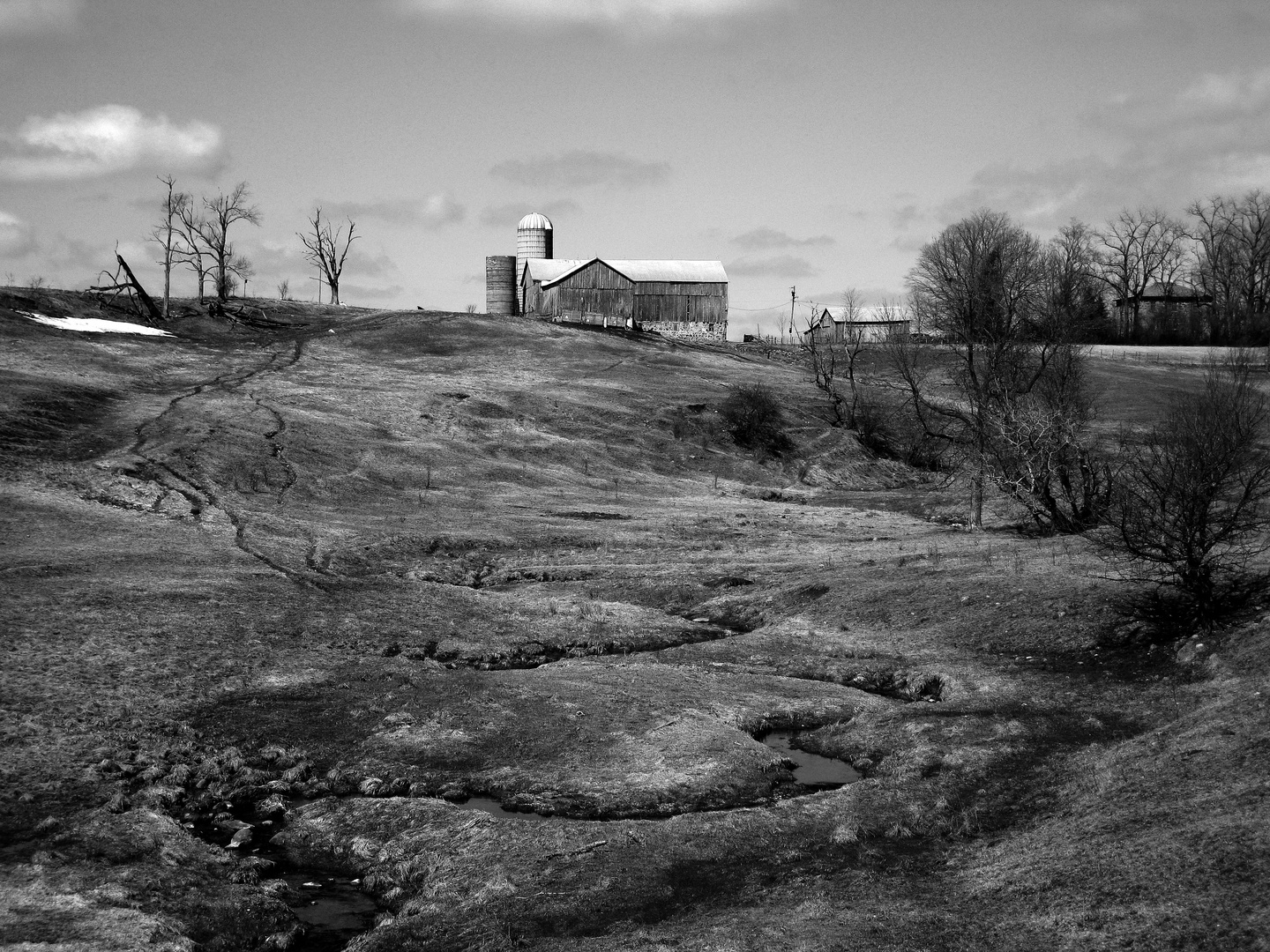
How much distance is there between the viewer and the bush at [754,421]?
6638 centimetres

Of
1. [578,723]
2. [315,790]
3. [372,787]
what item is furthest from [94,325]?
[372,787]

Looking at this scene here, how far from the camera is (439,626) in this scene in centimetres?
2681

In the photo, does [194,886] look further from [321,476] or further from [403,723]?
A: [321,476]

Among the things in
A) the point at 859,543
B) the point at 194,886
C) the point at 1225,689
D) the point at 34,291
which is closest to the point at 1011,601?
the point at 1225,689

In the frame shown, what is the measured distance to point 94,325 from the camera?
240 feet

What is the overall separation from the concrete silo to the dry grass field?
69.7m

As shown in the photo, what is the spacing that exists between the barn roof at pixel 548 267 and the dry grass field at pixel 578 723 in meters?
66.2

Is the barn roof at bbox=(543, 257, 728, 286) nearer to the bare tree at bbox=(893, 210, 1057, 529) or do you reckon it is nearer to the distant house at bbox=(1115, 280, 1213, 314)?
the bare tree at bbox=(893, 210, 1057, 529)

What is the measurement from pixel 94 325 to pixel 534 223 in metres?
58.5

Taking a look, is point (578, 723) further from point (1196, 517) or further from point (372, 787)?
point (1196, 517)

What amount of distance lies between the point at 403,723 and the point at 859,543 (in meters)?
22.9

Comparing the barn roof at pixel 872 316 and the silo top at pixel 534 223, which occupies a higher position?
the silo top at pixel 534 223

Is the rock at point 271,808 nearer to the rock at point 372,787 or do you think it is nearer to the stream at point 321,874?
the stream at point 321,874

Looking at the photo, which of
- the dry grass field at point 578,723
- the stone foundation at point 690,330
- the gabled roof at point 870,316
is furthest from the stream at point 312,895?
the gabled roof at point 870,316
